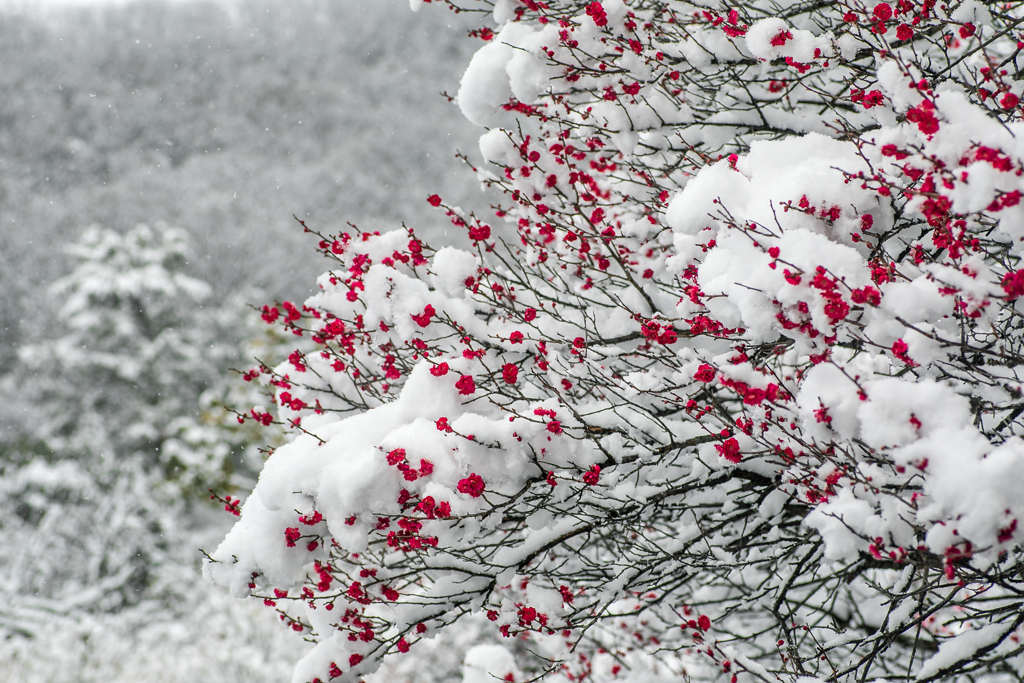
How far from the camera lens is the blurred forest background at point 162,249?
11531mm

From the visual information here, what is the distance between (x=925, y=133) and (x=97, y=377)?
17.6m

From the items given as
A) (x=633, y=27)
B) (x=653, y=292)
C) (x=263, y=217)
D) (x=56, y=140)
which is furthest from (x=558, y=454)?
(x=56, y=140)

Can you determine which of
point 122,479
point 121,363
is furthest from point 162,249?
point 122,479

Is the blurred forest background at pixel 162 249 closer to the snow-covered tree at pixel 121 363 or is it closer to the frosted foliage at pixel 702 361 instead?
the snow-covered tree at pixel 121 363

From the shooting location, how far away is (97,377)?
51.5 feet

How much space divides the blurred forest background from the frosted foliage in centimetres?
→ 706

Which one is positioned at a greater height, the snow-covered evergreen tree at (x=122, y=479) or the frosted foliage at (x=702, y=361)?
the snow-covered evergreen tree at (x=122, y=479)

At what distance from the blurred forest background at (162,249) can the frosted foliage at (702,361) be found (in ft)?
23.2

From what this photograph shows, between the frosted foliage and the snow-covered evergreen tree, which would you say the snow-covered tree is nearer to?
the snow-covered evergreen tree

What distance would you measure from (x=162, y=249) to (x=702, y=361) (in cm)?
1686

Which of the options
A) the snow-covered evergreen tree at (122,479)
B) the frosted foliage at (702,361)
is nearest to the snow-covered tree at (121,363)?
the snow-covered evergreen tree at (122,479)

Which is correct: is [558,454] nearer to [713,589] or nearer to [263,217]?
[713,589]

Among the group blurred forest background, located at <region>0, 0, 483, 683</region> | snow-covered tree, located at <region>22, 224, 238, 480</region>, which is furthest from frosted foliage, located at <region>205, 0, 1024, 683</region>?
snow-covered tree, located at <region>22, 224, 238, 480</region>

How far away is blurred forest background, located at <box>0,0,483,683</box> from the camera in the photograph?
1153cm
